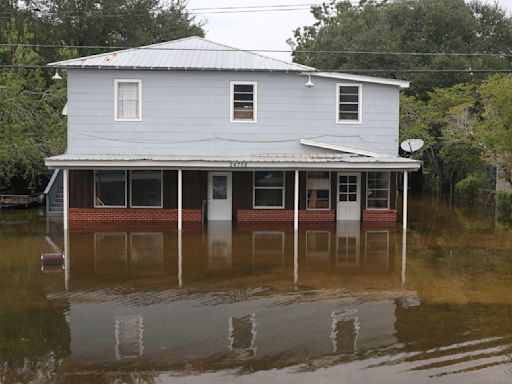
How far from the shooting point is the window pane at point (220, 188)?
2091 cm

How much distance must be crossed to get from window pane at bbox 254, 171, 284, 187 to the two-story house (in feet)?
0.12

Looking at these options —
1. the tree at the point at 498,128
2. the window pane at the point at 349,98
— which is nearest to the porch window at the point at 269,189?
the window pane at the point at 349,98

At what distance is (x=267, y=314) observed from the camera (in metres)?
9.17

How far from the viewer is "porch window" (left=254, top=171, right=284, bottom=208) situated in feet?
68.9

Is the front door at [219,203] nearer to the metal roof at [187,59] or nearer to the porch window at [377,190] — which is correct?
the metal roof at [187,59]

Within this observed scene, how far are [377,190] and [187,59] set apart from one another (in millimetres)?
8314

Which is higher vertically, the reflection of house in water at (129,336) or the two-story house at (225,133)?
the two-story house at (225,133)

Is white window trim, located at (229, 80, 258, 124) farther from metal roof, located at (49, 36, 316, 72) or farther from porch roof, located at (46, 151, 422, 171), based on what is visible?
porch roof, located at (46, 151, 422, 171)

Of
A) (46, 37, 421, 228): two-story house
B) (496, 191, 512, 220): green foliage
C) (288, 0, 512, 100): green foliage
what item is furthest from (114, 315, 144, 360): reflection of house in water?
(288, 0, 512, 100): green foliage

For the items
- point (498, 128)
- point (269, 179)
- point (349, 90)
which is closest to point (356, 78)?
point (349, 90)

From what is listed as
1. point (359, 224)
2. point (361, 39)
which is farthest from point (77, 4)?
point (359, 224)

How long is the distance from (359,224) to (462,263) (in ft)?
22.6

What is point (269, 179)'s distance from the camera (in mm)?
21016

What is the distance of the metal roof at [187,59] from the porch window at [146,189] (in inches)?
146
